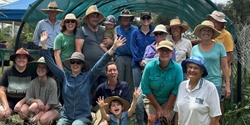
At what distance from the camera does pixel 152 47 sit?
21.7ft

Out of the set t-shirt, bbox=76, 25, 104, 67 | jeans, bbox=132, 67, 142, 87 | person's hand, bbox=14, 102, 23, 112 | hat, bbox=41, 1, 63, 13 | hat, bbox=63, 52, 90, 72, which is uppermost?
hat, bbox=41, 1, 63, 13

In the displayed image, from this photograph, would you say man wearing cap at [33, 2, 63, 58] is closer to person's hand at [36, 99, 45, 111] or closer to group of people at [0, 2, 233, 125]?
group of people at [0, 2, 233, 125]

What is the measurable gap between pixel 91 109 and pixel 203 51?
2062mm

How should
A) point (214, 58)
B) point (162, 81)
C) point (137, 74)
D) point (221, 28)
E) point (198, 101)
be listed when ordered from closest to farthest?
point (198, 101), point (162, 81), point (214, 58), point (221, 28), point (137, 74)

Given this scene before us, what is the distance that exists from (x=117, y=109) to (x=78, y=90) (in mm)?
685

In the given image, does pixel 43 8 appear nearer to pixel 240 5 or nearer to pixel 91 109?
pixel 91 109

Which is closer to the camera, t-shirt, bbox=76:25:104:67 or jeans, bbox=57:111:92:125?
jeans, bbox=57:111:92:125

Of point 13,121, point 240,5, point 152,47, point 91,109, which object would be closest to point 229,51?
point 152,47

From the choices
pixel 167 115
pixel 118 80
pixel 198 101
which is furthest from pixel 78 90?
pixel 198 101

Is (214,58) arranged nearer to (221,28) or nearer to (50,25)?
(221,28)

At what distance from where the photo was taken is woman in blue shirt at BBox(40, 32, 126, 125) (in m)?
6.06

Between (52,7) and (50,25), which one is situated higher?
(52,7)

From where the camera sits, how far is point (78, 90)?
6.11 m

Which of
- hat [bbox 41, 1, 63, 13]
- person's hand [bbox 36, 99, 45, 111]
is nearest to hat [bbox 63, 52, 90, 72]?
person's hand [bbox 36, 99, 45, 111]
